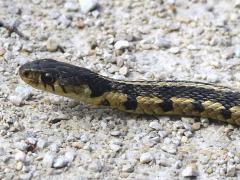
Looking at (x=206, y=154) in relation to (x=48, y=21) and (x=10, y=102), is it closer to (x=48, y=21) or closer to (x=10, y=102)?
(x=10, y=102)

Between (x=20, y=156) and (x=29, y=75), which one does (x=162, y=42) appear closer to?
(x=29, y=75)

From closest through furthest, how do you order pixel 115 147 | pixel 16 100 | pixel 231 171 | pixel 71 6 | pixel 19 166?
1. pixel 19 166
2. pixel 231 171
3. pixel 115 147
4. pixel 16 100
5. pixel 71 6

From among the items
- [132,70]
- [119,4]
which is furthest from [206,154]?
[119,4]

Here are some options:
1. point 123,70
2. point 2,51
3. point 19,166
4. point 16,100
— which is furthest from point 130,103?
point 2,51

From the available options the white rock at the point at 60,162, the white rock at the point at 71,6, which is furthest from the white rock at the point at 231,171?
the white rock at the point at 71,6

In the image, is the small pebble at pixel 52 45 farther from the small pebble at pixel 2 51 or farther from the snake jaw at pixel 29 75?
the snake jaw at pixel 29 75

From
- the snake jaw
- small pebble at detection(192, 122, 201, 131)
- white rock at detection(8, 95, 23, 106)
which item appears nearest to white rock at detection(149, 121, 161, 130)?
small pebble at detection(192, 122, 201, 131)
